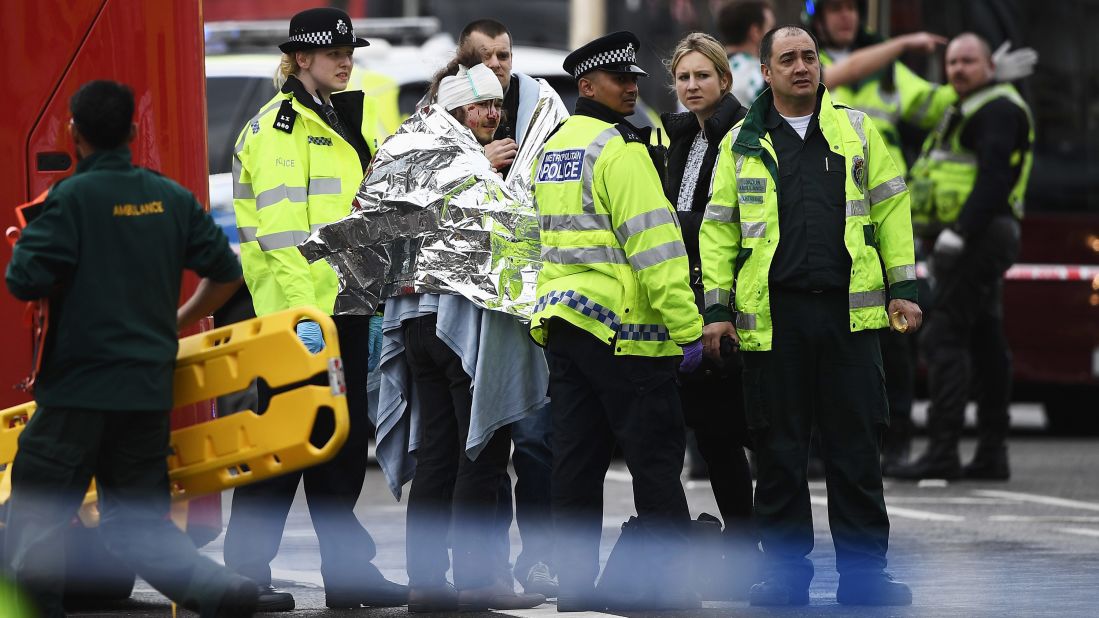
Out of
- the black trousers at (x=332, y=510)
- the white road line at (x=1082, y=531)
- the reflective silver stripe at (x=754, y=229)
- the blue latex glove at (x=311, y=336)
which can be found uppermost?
the reflective silver stripe at (x=754, y=229)

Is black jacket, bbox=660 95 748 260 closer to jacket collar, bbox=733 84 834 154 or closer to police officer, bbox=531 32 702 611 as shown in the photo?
jacket collar, bbox=733 84 834 154

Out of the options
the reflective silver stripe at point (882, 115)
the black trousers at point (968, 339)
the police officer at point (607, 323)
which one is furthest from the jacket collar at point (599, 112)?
the black trousers at point (968, 339)

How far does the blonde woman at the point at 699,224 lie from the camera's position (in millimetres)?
7879

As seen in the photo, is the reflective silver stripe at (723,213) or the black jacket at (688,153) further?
the black jacket at (688,153)

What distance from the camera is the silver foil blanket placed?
7.43 m

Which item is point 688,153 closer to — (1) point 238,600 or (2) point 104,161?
(2) point 104,161

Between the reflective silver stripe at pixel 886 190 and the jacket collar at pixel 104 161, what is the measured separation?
9.03ft

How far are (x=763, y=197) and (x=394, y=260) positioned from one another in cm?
135

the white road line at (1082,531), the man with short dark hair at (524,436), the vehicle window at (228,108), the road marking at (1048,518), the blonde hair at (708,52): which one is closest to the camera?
the blonde hair at (708,52)

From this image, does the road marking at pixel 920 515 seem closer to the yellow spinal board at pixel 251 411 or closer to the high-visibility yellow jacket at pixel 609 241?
the high-visibility yellow jacket at pixel 609 241

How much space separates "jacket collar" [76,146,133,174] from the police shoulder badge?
8.66 ft

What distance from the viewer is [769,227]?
7.41 meters

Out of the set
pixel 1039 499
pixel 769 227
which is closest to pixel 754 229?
pixel 769 227

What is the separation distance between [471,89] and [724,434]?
1623mm
